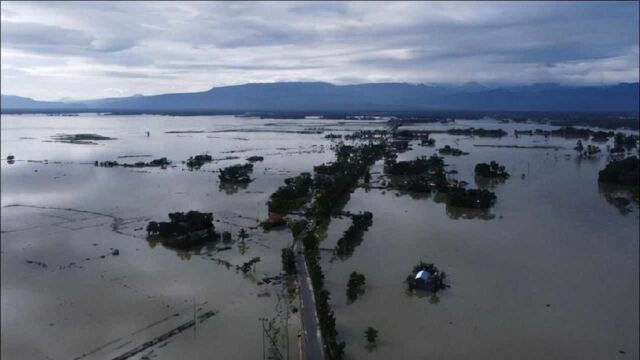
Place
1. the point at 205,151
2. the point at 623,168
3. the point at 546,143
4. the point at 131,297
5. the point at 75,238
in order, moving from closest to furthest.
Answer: the point at 131,297, the point at 75,238, the point at 623,168, the point at 205,151, the point at 546,143

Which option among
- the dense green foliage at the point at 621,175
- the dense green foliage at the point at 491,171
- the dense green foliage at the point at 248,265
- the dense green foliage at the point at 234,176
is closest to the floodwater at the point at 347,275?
the dense green foliage at the point at 248,265

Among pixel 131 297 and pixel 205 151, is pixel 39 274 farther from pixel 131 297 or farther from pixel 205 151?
pixel 205 151

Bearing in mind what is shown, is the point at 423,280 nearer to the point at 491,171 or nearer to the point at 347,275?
the point at 347,275

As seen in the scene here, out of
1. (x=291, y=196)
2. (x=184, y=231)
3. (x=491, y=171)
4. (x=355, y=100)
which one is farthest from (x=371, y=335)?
(x=355, y=100)

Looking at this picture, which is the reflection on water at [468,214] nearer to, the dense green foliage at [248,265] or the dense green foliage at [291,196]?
the dense green foliage at [291,196]

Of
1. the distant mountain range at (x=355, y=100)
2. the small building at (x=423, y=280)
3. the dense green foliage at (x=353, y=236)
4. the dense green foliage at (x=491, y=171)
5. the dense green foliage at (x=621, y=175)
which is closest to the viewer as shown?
the small building at (x=423, y=280)

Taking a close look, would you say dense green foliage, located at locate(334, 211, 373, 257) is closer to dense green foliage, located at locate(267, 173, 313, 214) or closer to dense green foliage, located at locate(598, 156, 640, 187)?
dense green foliage, located at locate(267, 173, 313, 214)

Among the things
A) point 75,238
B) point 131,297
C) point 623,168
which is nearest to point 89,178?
point 75,238
